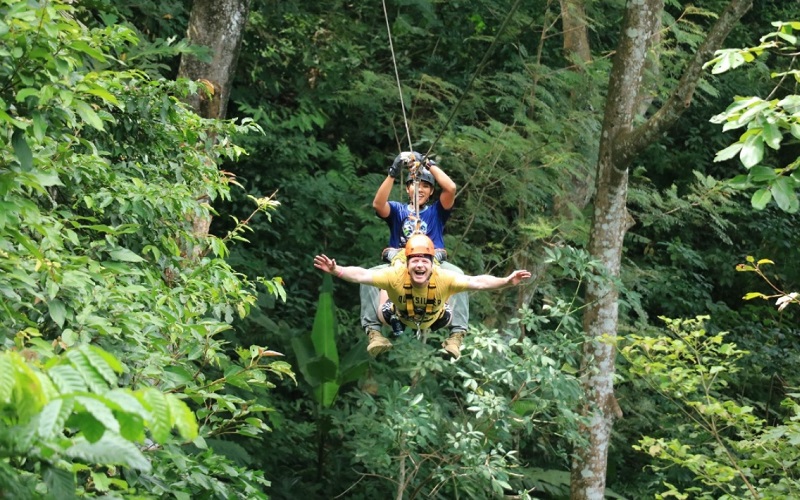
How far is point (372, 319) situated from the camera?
7.14 m

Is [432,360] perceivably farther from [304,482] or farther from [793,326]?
[793,326]

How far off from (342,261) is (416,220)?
4.30 meters

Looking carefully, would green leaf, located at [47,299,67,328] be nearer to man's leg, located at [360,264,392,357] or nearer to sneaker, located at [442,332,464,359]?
man's leg, located at [360,264,392,357]

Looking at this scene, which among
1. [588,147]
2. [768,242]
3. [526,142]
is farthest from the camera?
[768,242]

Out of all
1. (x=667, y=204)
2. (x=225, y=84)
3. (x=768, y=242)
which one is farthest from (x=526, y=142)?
(x=768, y=242)

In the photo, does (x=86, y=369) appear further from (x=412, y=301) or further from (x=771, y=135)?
(x=412, y=301)

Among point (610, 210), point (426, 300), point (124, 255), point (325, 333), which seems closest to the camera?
point (124, 255)

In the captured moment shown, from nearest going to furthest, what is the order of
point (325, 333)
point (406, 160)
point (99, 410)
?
point (99, 410), point (406, 160), point (325, 333)

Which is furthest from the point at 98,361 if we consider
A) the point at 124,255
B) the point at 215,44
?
Answer: the point at 215,44

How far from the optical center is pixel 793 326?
40.8 ft

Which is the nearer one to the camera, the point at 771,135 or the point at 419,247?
the point at 771,135

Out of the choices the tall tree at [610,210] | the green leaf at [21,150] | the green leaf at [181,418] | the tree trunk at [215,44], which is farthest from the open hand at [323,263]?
the green leaf at [181,418]

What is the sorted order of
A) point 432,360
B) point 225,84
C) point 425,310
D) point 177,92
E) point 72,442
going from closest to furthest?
point 72,442 < point 177,92 < point 425,310 < point 225,84 < point 432,360

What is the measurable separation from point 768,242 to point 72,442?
11001 mm
